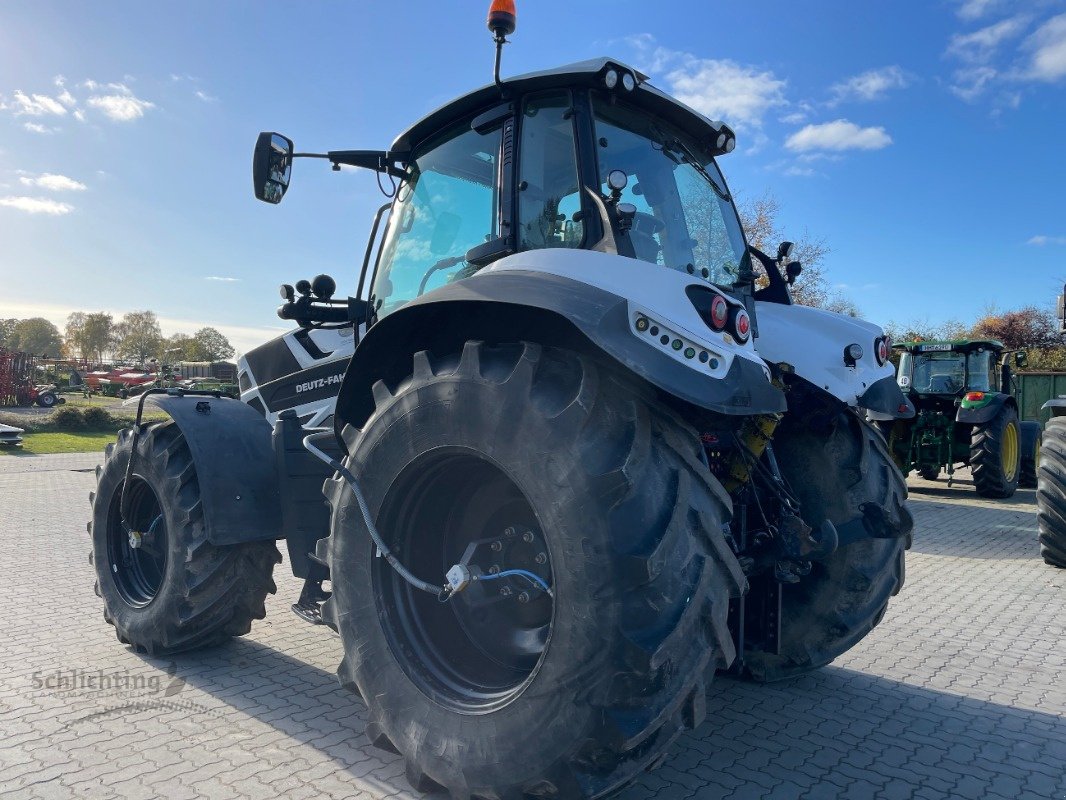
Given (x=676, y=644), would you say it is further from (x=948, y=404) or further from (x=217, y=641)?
(x=948, y=404)

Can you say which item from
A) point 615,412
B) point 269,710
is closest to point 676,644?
point 615,412

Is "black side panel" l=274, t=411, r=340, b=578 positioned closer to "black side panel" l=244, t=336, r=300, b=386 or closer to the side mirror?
"black side panel" l=244, t=336, r=300, b=386

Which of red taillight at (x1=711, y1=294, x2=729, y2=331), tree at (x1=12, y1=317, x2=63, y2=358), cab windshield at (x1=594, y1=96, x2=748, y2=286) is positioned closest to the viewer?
red taillight at (x1=711, y1=294, x2=729, y2=331)

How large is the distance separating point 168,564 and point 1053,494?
23.0 feet

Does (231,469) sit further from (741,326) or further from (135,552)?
(741,326)

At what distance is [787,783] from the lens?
113 inches

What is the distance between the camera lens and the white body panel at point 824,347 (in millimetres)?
3363

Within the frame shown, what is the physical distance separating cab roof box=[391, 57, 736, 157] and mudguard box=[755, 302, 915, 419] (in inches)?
38.9

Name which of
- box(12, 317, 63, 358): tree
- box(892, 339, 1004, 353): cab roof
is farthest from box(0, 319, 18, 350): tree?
box(892, 339, 1004, 353): cab roof

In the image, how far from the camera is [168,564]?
3975mm

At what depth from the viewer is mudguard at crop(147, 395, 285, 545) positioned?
3.81m

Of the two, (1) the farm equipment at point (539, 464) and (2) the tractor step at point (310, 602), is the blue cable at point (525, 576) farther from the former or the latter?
(2) the tractor step at point (310, 602)

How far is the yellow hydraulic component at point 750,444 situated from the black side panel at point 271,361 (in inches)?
103

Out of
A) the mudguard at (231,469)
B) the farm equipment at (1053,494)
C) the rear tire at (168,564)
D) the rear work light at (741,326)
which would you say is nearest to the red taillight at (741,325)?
the rear work light at (741,326)
